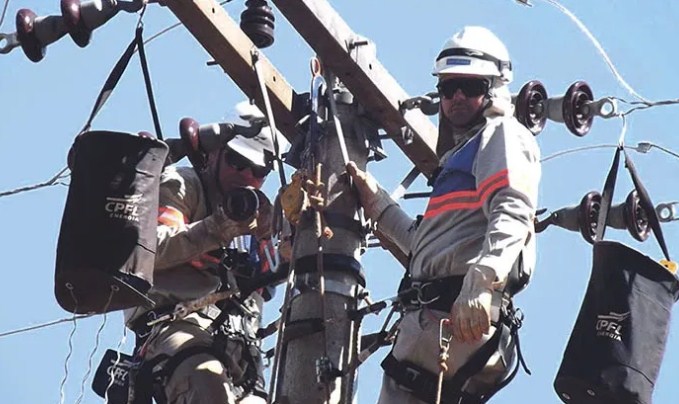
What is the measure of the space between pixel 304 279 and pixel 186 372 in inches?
29.0

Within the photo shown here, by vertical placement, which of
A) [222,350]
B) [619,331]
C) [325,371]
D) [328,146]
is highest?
[328,146]

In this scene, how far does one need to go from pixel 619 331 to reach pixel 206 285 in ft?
6.62


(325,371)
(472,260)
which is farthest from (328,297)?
(472,260)

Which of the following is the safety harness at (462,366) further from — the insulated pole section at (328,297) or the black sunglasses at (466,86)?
the black sunglasses at (466,86)

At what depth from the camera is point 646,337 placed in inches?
346

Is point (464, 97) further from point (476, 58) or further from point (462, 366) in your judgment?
point (462, 366)

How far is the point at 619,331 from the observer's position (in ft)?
28.7

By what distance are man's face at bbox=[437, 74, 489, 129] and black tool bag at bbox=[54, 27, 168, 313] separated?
4.03ft

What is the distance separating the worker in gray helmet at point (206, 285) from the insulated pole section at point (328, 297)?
1.25 ft

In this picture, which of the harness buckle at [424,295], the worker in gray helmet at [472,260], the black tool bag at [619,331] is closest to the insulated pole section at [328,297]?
the worker in gray helmet at [472,260]

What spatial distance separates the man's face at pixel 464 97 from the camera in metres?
8.92

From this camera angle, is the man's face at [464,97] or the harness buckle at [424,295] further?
the man's face at [464,97]

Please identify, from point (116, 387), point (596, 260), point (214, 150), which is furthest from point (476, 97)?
point (116, 387)

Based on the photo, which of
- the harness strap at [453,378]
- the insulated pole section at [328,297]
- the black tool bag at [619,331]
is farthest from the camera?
the insulated pole section at [328,297]
